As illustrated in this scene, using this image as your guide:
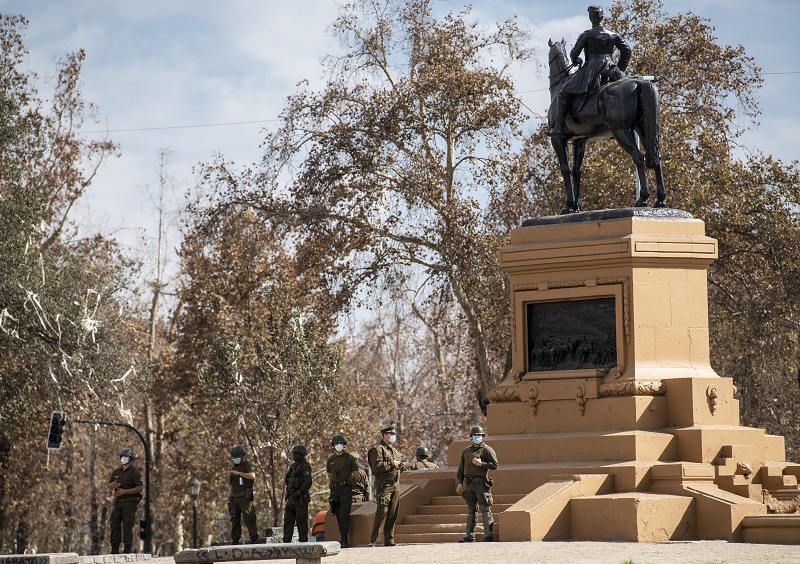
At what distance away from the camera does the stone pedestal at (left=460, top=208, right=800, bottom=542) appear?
1992 cm

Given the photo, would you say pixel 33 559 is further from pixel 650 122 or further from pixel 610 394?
pixel 650 122

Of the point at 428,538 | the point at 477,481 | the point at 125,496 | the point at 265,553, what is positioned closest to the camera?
the point at 265,553

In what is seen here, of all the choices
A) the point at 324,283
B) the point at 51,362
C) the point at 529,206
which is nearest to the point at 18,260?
the point at 51,362

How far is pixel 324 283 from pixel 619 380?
51.9 feet

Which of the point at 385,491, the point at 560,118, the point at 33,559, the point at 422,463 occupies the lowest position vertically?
the point at 33,559

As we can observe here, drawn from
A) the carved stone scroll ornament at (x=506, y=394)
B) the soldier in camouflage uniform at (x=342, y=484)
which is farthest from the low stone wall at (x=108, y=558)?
the carved stone scroll ornament at (x=506, y=394)

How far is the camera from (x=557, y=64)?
23344 mm

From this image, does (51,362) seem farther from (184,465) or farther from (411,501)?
(411,501)

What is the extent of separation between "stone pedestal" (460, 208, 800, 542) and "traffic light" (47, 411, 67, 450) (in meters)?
16.3

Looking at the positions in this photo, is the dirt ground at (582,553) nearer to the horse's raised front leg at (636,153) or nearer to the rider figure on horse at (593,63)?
the horse's raised front leg at (636,153)

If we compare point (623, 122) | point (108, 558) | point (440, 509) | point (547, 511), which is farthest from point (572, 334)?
point (108, 558)

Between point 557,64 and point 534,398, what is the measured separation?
5.39 meters

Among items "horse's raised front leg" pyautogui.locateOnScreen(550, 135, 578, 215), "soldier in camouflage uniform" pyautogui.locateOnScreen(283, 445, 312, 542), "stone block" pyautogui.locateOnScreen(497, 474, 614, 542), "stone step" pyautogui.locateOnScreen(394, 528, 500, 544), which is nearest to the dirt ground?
"stone block" pyautogui.locateOnScreen(497, 474, 614, 542)

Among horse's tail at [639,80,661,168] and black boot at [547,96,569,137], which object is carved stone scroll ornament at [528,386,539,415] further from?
black boot at [547,96,569,137]
